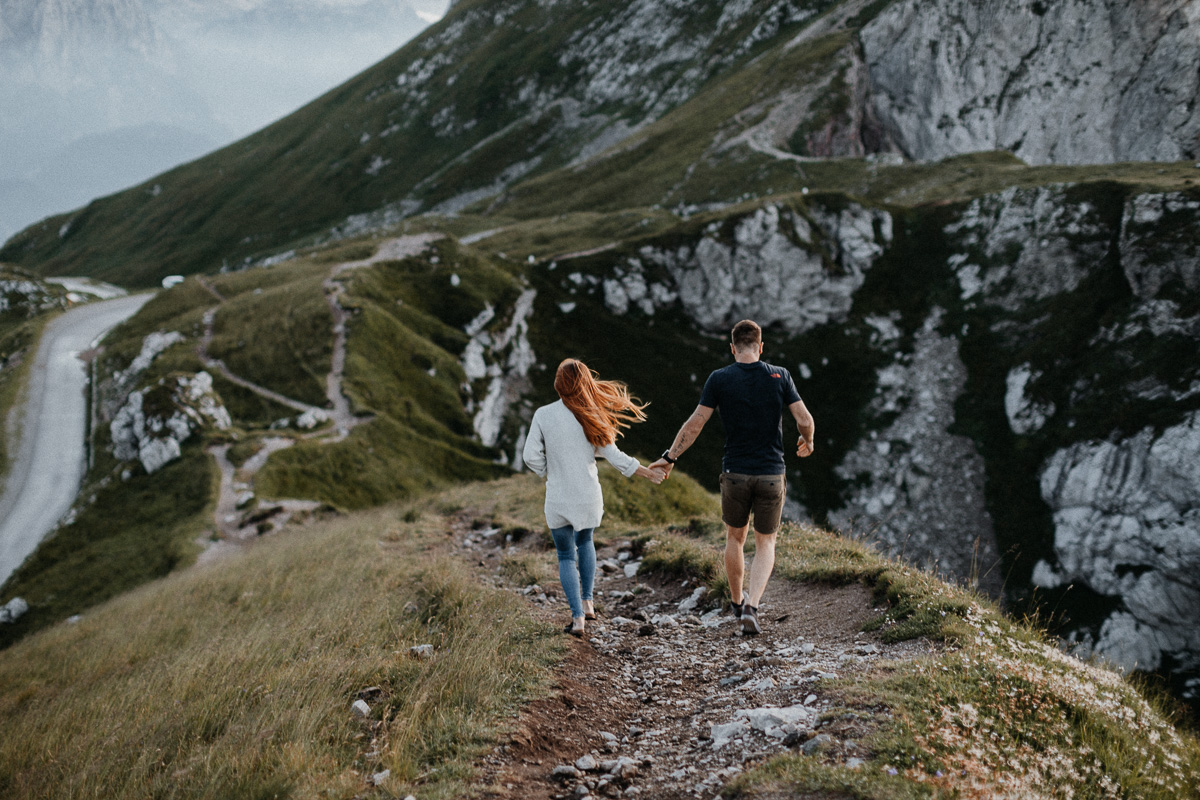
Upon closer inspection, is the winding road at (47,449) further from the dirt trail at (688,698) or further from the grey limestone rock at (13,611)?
the dirt trail at (688,698)

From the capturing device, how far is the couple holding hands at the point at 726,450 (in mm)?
8648

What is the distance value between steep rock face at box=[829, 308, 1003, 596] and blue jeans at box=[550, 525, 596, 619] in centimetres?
5501

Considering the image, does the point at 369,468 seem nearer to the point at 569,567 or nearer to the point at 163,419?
the point at 163,419

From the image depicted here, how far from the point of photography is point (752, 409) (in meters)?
8.56

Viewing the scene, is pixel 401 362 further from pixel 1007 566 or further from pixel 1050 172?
pixel 1050 172

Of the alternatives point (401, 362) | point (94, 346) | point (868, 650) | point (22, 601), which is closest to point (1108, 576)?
point (868, 650)

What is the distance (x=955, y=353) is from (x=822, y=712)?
80.6 m

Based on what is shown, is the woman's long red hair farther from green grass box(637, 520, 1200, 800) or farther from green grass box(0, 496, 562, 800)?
green grass box(637, 520, 1200, 800)

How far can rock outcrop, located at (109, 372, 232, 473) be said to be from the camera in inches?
1850

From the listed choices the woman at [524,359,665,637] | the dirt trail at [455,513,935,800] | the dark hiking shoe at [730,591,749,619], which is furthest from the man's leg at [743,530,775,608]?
the woman at [524,359,665,637]

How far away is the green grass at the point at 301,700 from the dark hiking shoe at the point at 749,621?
291 cm

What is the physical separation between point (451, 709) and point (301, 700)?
1.77 meters

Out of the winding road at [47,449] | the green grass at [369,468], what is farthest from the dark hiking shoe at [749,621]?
the winding road at [47,449]

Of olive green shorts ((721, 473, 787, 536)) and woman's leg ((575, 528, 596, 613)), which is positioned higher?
olive green shorts ((721, 473, 787, 536))
